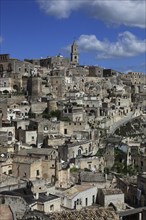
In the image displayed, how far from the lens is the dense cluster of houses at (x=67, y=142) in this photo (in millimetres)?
24734

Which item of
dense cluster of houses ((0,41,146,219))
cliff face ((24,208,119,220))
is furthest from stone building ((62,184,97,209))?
cliff face ((24,208,119,220))

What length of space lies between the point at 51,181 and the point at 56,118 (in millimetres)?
17301

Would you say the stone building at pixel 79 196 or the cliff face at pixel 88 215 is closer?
the cliff face at pixel 88 215

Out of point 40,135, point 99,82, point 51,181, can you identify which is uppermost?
point 99,82

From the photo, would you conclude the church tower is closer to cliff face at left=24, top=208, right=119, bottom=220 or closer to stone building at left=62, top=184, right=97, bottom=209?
stone building at left=62, top=184, right=97, bottom=209

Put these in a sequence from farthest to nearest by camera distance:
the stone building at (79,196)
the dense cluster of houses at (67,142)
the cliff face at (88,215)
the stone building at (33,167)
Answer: the stone building at (33,167) → the dense cluster of houses at (67,142) → the stone building at (79,196) → the cliff face at (88,215)

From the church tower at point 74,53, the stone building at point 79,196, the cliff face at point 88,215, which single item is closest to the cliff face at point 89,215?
the cliff face at point 88,215

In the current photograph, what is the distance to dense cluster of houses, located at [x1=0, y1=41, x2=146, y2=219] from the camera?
24.7m

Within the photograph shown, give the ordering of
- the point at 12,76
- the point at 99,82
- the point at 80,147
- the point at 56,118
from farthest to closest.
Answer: the point at 99,82
the point at 12,76
the point at 56,118
the point at 80,147

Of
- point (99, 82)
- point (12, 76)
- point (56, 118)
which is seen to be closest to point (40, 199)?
point (56, 118)

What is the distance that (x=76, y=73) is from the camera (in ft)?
233

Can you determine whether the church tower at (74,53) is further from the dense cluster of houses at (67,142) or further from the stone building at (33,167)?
the stone building at (33,167)

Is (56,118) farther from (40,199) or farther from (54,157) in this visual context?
(40,199)

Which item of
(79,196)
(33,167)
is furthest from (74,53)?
(79,196)
